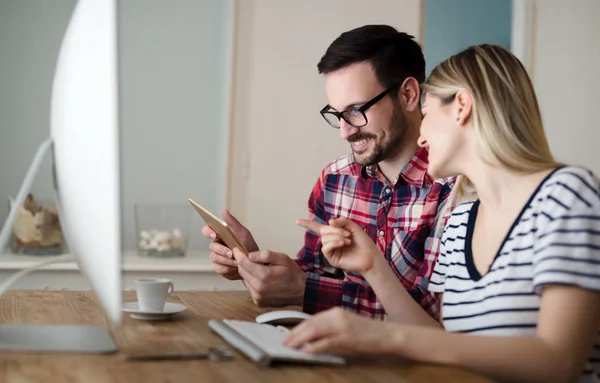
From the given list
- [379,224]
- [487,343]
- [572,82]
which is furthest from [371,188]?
[572,82]

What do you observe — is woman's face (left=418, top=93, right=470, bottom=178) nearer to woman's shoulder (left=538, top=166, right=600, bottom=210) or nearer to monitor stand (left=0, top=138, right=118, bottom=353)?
woman's shoulder (left=538, top=166, right=600, bottom=210)

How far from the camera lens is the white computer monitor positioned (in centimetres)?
84

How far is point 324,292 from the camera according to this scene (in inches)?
68.0

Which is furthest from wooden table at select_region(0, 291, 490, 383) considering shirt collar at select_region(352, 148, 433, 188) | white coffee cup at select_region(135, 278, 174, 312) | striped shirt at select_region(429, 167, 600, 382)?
shirt collar at select_region(352, 148, 433, 188)

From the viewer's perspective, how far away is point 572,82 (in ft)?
12.1

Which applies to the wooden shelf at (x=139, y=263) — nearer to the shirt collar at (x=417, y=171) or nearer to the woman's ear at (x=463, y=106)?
the shirt collar at (x=417, y=171)

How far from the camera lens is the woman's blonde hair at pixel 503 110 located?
1.33 meters

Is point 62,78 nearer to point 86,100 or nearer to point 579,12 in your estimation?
point 86,100

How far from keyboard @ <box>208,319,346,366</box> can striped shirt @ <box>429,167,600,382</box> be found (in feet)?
1.21

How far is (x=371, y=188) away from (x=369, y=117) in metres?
0.20

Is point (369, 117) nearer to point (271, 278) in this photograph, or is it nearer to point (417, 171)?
point (417, 171)

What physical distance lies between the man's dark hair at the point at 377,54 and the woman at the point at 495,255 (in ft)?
1.66

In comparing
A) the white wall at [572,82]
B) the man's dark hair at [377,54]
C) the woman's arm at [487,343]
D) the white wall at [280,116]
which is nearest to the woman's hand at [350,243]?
the woman's arm at [487,343]

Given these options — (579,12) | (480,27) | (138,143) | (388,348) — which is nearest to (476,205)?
(388,348)
